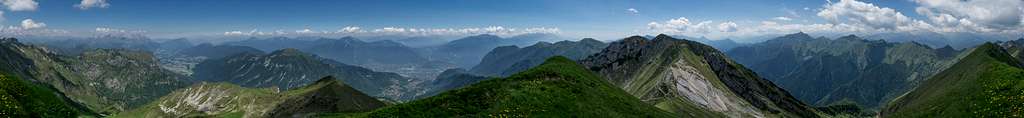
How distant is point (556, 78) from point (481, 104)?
764 inches

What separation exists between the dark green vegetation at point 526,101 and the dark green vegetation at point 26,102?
24.1 m

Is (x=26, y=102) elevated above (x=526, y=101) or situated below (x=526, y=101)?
above

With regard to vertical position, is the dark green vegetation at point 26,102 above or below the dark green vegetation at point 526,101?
above

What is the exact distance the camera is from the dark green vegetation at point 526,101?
6291 centimetres

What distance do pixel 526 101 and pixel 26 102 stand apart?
3952 centimetres

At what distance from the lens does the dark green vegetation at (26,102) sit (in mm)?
45688

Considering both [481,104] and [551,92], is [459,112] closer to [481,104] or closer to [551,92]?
[481,104]

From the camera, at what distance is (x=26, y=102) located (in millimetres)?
51031

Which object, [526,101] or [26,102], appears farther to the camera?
[526,101]

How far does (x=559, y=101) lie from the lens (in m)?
69.8

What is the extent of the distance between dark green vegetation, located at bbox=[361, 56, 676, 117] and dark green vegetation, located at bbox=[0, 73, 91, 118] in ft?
79.0

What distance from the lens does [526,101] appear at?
66.7 meters

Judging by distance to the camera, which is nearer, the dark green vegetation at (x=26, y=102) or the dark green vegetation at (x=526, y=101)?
the dark green vegetation at (x=26, y=102)

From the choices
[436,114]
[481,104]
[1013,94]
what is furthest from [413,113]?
[1013,94]
